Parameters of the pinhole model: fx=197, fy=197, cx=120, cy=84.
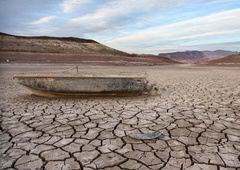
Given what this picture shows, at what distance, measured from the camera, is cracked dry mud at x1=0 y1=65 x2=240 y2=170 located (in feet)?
6.83

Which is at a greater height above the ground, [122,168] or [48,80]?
[48,80]

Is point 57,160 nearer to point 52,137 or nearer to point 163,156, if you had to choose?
point 52,137

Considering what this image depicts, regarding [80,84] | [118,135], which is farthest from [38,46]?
[118,135]

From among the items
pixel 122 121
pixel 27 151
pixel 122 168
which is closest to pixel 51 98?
pixel 122 121

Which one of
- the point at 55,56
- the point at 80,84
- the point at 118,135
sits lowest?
the point at 118,135

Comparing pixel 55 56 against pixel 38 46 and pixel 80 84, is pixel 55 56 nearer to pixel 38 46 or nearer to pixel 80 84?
pixel 38 46

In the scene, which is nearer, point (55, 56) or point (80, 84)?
point (80, 84)

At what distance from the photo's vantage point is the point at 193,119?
3434mm

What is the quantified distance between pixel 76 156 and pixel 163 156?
97 centimetres

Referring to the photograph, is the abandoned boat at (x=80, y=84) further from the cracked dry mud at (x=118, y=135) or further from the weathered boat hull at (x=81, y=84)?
the cracked dry mud at (x=118, y=135)

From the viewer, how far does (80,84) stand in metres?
5.09

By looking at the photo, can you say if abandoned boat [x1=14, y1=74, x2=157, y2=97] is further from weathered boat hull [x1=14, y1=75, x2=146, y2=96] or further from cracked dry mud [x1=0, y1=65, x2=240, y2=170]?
cracked dry mud [x1=0, y1=65, x2=240, y2=170]

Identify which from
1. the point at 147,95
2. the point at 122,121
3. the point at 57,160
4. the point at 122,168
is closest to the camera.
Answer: the point at 122,168

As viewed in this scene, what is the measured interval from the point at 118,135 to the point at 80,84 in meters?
2.62
